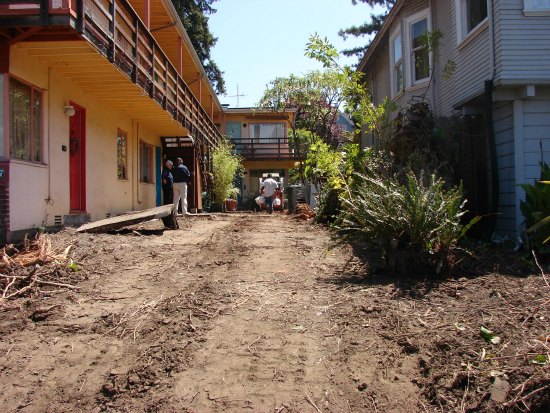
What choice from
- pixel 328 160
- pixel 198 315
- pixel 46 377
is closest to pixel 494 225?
pixel 328 160

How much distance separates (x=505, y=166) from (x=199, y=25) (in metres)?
26.1

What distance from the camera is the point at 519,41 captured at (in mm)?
8047

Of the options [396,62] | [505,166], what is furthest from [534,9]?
[396,62]

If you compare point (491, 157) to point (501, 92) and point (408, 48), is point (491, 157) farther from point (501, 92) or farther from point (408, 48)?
point (408, 48)

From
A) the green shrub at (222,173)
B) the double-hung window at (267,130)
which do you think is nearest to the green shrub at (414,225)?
the green shrub at (222,173)

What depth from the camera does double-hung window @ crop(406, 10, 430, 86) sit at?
1197 centimetres

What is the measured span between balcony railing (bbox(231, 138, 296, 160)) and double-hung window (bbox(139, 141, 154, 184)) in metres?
16.0

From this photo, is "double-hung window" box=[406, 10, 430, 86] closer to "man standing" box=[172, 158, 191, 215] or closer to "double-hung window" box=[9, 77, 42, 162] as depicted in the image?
"man standing" box=[172, 158, 191, 215]

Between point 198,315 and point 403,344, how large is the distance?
6.32ft

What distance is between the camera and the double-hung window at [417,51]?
11969 mm

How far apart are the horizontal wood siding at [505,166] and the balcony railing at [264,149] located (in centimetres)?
2375

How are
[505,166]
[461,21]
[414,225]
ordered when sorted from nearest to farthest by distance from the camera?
[414,225] < [505,166] < [461,21]

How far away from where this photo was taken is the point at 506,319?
13.6ft

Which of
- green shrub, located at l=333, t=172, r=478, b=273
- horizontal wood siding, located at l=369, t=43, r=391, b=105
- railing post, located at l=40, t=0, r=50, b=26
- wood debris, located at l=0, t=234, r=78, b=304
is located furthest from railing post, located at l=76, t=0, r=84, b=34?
horizontal wood siding, located at l=369, t=43, r=391, b=105
